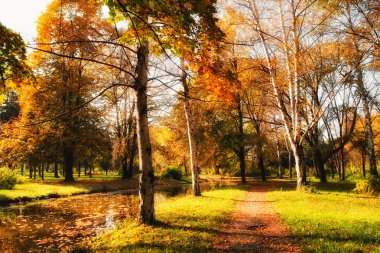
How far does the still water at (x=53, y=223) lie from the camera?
9188mm

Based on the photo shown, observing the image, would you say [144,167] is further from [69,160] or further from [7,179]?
[69,160]

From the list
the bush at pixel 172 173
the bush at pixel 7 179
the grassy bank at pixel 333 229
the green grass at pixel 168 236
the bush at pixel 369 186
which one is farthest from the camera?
the bush at pixel 172 173

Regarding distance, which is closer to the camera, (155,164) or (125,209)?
(125,209)

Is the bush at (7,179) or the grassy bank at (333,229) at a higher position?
→ the bush at (7,179)

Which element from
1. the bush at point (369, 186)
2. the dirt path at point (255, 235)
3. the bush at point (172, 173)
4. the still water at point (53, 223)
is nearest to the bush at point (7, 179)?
the still water at point (53, 223)

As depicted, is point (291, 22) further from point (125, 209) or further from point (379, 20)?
point (125, 209)

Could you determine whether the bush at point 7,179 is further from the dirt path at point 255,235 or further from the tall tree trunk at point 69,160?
the dirt path at point 255,235

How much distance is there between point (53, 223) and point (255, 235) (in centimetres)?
873

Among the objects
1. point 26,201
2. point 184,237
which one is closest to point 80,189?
point 26,201

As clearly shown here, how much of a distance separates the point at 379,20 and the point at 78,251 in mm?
18096

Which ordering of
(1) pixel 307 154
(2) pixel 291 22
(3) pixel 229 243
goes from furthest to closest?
1. (1) pixel 307 154
2. (2) pixel 291 22
3. (3) pixel 229 243

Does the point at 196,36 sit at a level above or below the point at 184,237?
above

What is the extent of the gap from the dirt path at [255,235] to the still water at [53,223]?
4679 millimetres

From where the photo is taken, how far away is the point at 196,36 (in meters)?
6.03
